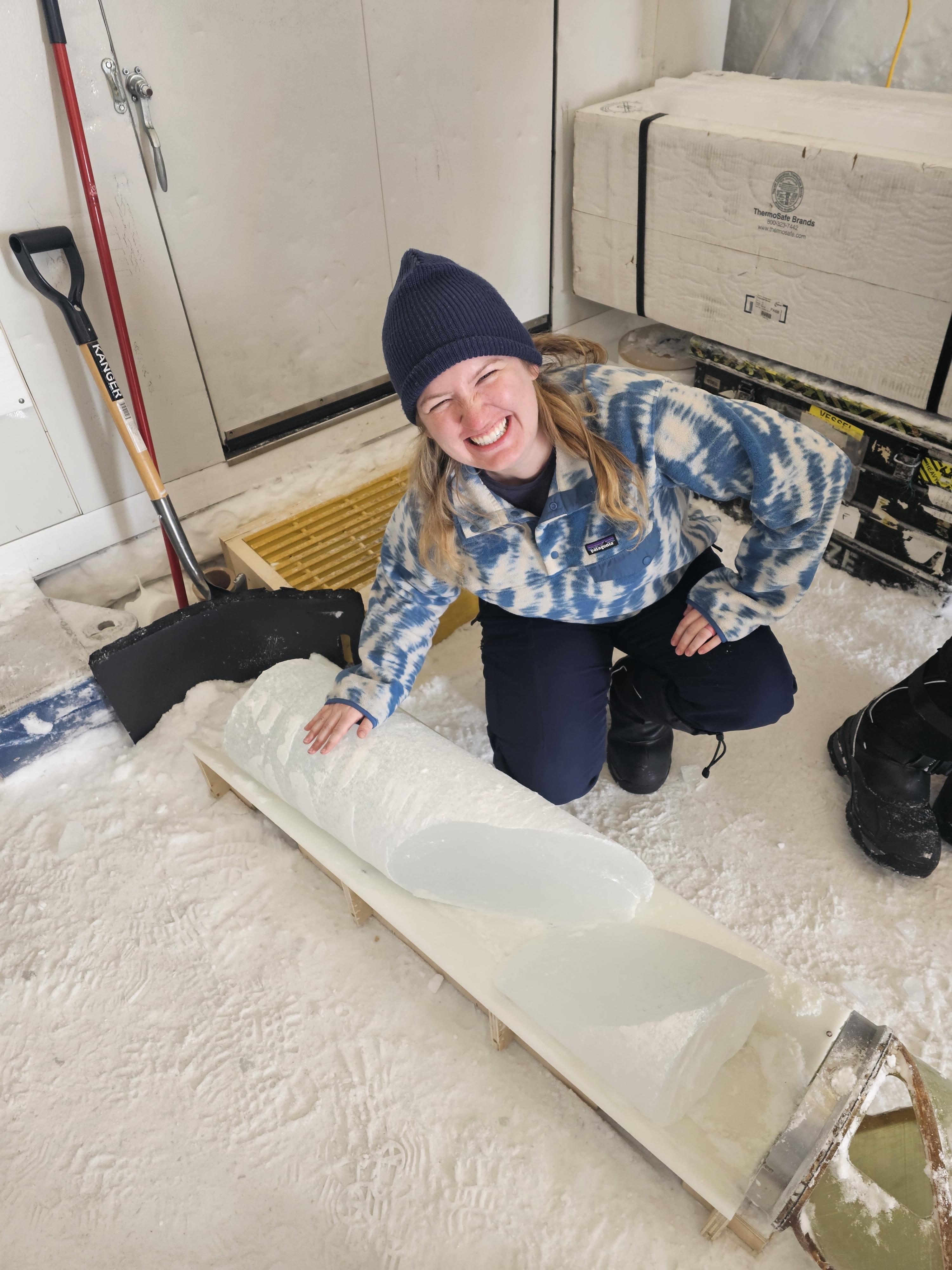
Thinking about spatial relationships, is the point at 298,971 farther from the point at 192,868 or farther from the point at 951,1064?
the point at 951,1064

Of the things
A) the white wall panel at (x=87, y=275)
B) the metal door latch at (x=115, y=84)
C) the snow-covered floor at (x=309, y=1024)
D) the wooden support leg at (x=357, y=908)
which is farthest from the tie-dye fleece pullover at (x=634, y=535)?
the metal door latch at (x=115, y=84)

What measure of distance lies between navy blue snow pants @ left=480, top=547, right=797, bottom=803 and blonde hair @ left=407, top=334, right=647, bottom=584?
0.73 feet

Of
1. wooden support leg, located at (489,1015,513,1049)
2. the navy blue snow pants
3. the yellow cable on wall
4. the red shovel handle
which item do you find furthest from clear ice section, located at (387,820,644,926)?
the yellow cable on wall

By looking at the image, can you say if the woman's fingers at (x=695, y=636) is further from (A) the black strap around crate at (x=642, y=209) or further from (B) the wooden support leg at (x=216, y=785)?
(A) the black strap around crate at (x=642, y=209)

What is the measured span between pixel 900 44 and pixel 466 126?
1.09m

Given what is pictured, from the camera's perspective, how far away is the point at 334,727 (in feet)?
4.13

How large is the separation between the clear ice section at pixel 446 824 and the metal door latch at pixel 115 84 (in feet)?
3.77

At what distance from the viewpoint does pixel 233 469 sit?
2043mm

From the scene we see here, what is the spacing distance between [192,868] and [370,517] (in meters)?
0.90

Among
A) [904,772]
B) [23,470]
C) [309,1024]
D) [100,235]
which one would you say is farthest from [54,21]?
[904,772]

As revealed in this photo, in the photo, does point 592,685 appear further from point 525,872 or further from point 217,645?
point 217,645

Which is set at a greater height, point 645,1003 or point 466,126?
point 466,126

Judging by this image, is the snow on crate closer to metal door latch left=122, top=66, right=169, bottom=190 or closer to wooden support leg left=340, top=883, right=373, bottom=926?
wooden support leg left=340, top=883, right=373, bottom=926

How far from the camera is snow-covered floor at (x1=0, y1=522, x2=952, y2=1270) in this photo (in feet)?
3.45
